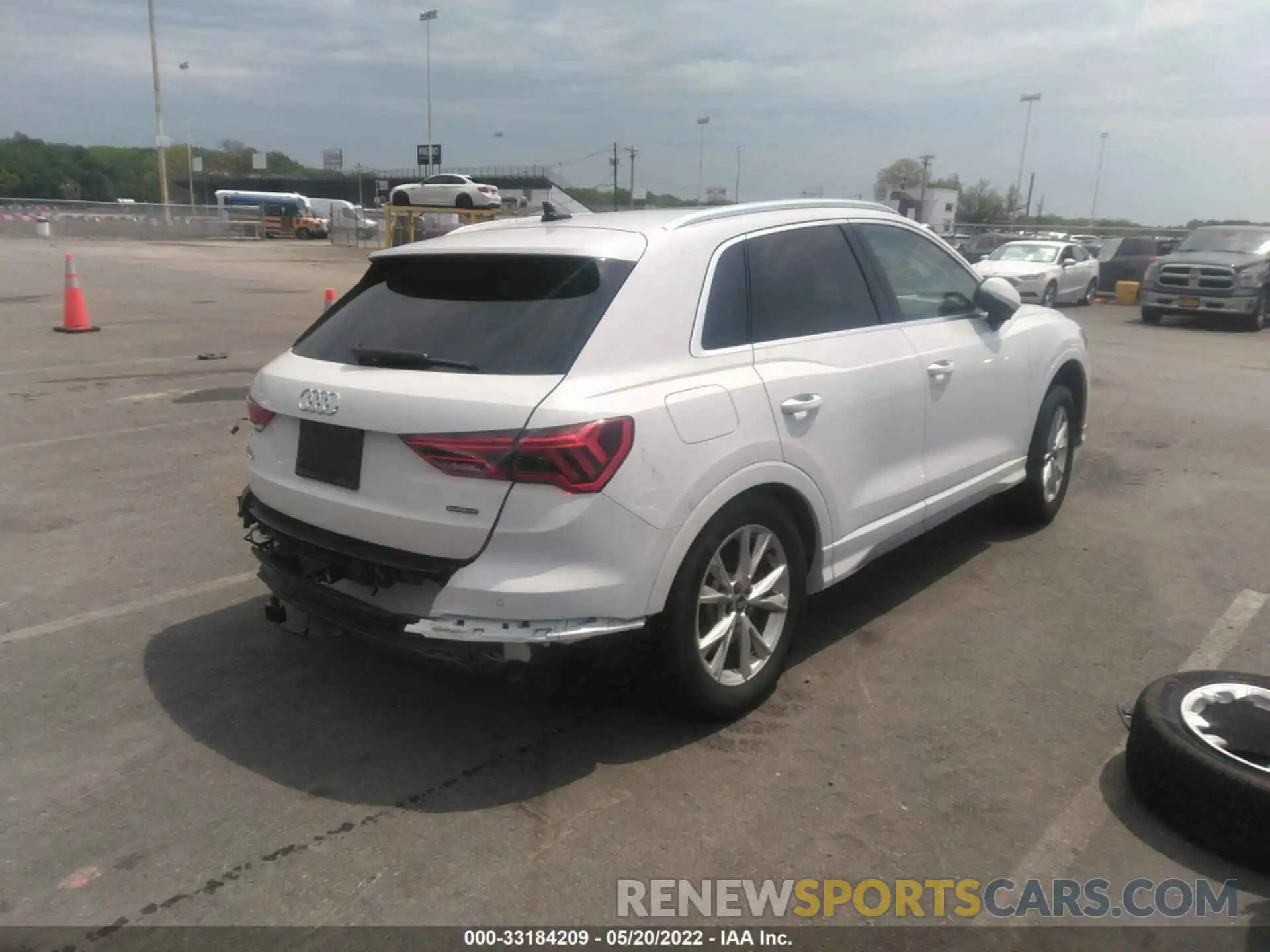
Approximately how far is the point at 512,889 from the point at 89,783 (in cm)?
153

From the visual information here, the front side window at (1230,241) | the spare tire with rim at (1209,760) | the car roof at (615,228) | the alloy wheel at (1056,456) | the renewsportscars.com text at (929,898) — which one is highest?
the front side window at (1230,241)

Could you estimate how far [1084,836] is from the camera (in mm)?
3053

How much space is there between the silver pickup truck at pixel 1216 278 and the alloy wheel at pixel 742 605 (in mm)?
19693

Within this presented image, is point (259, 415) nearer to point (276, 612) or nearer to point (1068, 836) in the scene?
point (276, 612)

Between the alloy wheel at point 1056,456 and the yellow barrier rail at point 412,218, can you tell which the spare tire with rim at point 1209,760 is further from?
the yellow barrier rail at point 412,218

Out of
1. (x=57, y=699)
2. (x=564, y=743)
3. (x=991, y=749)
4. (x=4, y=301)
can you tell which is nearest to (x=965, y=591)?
(x=991, y=749)

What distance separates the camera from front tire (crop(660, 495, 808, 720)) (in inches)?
131

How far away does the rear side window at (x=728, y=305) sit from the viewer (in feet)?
11.7

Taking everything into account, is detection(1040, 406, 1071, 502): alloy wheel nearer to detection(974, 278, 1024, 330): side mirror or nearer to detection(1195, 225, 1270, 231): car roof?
detection(974, 278, 1024, 330): side mirror

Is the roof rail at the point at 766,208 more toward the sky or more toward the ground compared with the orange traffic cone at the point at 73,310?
more toward the sky

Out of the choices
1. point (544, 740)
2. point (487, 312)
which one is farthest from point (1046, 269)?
point (544, 740)

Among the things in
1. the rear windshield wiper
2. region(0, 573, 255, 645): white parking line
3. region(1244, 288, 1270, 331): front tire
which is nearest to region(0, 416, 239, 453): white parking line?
region(0, 573, 255, 645): white parking line

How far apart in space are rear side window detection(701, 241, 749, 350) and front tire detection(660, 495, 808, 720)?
59 centimetres

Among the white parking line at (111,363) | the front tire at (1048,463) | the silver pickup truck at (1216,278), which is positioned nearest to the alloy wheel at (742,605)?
the front tire at (1048,463)
